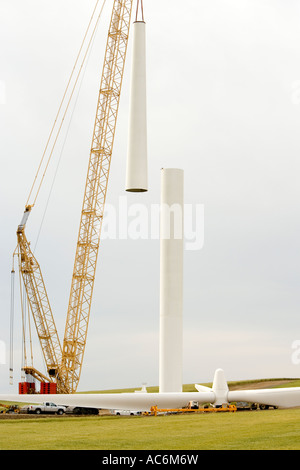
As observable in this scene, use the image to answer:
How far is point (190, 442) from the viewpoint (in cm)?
3195

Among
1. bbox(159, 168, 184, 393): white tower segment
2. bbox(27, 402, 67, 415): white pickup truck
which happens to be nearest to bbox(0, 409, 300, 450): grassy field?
bbox(159, 168, 184, 393): white tower segment

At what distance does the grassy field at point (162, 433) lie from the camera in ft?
103

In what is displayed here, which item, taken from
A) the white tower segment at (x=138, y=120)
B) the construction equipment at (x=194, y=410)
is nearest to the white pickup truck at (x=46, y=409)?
the construction equipment at (x=194, y=410)

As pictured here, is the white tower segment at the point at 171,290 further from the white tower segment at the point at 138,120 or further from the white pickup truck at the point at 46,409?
the white pickup truck at the point at 46,409

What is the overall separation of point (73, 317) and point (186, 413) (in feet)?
97.5

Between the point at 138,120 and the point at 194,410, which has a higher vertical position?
the point at 138,120

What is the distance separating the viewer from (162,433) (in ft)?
117

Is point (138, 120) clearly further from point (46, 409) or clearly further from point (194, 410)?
point (46, 409)

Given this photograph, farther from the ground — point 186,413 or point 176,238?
point 176,238

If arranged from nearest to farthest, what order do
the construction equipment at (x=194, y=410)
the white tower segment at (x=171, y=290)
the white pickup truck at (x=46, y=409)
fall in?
1. the white tower segment at (x=171, y=290)
2. the construction equipment at (x=194, y=410)
3. the white pickup truck at (x=46, y=409)

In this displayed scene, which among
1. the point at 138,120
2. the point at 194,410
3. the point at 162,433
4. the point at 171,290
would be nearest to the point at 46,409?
the point at 194,410

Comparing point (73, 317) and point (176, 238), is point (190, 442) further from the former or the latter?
point (73, 317)
